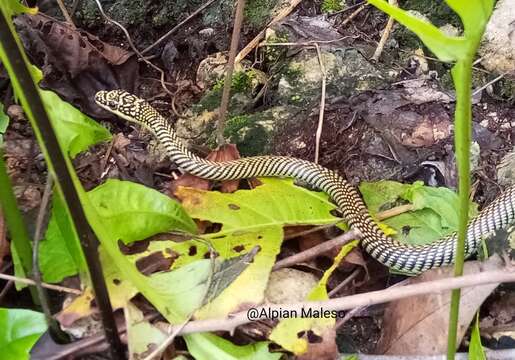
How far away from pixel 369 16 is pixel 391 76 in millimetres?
607

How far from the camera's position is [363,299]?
190cm

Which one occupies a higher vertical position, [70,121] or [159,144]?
[70,121]

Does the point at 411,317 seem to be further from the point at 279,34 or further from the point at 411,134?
the point at 279,34

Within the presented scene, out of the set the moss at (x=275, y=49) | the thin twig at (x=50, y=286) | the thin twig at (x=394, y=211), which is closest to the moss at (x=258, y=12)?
the moss at (x=275, y=49)

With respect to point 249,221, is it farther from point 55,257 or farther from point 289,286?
point 55,257

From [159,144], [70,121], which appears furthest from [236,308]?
[159,144]

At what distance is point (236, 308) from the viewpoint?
241cm

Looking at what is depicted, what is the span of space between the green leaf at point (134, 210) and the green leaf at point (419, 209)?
1125 millimetres

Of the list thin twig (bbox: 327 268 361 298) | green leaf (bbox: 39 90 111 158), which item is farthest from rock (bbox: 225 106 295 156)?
green leaf (bbox: 39 90 111 158)

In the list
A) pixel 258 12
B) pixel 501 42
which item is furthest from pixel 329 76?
pixel 501 42

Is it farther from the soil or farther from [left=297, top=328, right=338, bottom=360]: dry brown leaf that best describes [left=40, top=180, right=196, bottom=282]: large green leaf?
[left=297, top=328, right=338, bottom=360]: dry brown leaf

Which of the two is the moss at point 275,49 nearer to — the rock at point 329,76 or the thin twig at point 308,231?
the rock at point 329,76

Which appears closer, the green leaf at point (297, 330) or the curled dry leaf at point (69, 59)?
the green leaf at point (297, 330)

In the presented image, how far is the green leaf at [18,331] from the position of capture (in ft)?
Result: 6.74
